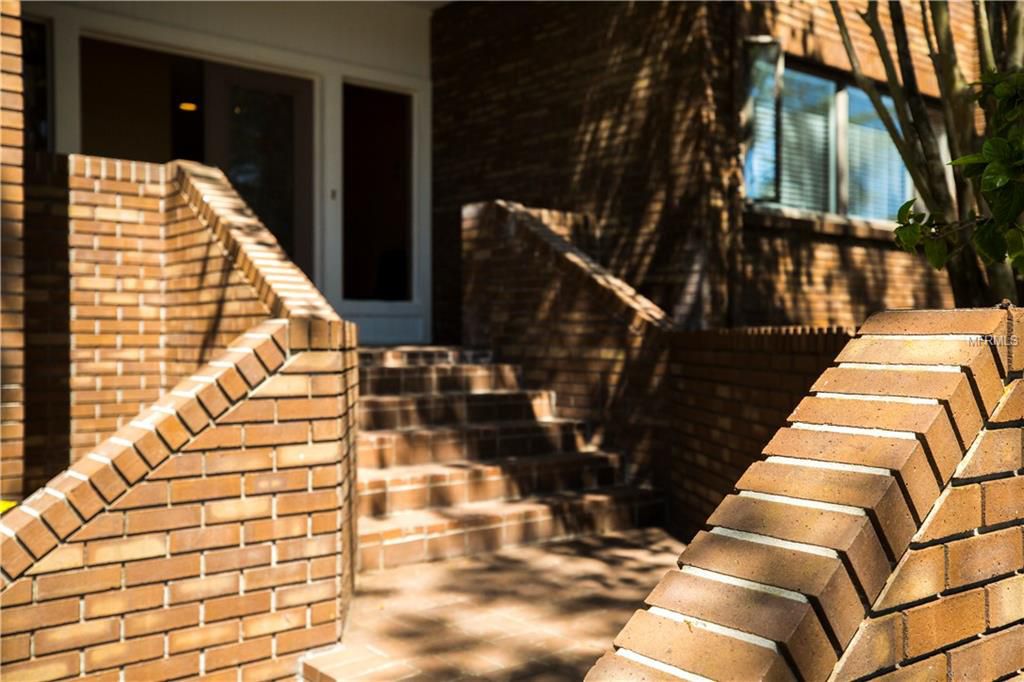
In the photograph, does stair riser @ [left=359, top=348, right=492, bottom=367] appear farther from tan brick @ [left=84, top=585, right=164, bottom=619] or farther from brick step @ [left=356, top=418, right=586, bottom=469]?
tan brick @ [left=84, top=585, right=164, bottom=619]

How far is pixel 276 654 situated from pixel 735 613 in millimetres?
2616

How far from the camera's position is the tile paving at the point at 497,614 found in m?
3.77

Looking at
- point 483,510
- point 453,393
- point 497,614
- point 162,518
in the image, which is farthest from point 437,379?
point 162,518

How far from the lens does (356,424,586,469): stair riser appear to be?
6055mm

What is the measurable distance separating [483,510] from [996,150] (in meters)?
3.92

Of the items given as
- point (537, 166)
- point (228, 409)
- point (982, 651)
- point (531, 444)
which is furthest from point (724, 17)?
point (982, 651)

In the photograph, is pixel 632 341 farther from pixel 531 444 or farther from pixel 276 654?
pixel 276 654

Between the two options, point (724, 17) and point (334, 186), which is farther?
point (334, 186)

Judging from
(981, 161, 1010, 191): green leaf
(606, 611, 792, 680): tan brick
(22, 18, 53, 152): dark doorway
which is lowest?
(606, 611, 792, 680): tan brick

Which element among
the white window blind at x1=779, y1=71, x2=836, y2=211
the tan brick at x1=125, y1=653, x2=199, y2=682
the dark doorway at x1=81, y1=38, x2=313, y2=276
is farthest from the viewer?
the dark doorway at x1=81, y1=38, x2=313, y2=276

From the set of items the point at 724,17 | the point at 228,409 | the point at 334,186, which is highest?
the point at 724,17

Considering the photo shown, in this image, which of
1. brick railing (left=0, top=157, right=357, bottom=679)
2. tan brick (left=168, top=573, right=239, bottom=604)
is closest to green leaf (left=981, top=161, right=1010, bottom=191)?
brick railing (left=0, top=157, right=357, bottom=679)

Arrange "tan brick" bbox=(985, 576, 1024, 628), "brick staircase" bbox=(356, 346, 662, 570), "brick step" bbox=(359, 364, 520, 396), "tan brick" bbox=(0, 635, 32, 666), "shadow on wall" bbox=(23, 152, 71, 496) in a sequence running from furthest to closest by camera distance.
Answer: "brick step" bbox=(359, 364, 520, 396)
"shadow on wall" bbox=(23, 152, 71, 496)
"brick staircase" bbox=(356, 346, 662, 570)
"tan brick" bbox=(0, 635, 32, 666)
"tan brick" bbox=(985, 576, 1024, 628)

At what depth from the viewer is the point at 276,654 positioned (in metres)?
3.90
